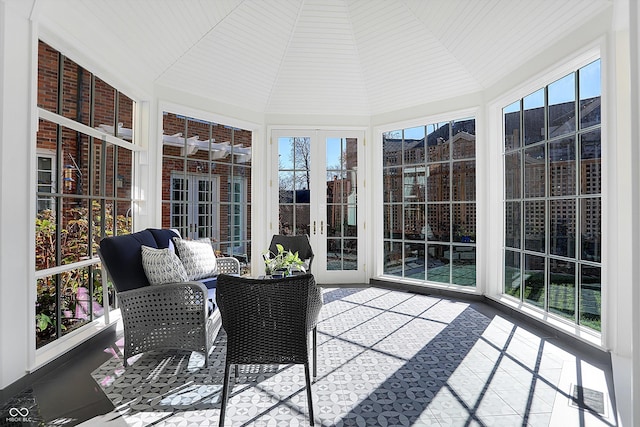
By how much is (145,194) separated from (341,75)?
9.89 ft

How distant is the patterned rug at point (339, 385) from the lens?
2.09 meters

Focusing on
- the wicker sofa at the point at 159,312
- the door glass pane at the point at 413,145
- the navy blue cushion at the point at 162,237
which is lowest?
the wicker sofa at the point at 159,312

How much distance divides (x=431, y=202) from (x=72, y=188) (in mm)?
4201

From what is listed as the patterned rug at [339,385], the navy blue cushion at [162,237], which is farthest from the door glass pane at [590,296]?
the navy blue cushion at [162,237]

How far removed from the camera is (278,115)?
5668 millimetres

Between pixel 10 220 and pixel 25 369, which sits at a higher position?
pixel 10 220

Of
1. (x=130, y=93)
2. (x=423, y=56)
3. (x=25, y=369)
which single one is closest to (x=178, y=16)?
(x=130, y=93)

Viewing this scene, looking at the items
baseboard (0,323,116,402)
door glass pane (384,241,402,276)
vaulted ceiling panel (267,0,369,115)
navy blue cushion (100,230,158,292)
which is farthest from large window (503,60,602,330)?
baseboard (0,323,116,402)

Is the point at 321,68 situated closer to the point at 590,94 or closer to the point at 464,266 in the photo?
the point at 590,94

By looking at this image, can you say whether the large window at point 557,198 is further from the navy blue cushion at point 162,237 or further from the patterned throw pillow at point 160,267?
the navy blue cushion at point 162,237

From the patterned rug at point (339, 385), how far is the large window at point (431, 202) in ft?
4.82

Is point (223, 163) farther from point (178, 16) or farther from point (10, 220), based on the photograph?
point (10, 220)

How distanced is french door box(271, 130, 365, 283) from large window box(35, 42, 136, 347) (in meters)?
2.45

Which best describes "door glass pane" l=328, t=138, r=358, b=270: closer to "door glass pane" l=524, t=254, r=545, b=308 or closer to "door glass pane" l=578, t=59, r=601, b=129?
"door glass pane" l=524, t=254, r=545, b=308
